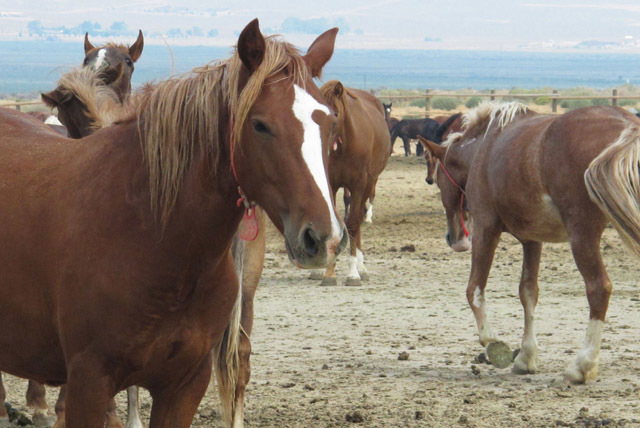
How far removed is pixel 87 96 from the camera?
4961 mm

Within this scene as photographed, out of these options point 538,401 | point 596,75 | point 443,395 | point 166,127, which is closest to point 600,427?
point 538,401

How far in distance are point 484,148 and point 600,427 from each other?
8.02 ft

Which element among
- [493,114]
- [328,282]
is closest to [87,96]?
[493,114]

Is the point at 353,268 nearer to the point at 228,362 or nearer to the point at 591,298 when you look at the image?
the point at 591,298

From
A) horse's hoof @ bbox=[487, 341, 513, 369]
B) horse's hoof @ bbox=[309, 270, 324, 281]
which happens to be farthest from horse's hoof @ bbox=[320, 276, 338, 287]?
horse's hoof @ bbox=[487, 341, 513, 369]

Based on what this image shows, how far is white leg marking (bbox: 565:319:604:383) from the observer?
5281mm

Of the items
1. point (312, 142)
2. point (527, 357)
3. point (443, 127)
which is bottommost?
point (527, 357)

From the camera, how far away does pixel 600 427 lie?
445cm

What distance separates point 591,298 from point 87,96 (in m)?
3.14

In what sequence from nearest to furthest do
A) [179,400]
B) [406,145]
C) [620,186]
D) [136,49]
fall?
[179,400], [620,186], [136,49], [406,145]

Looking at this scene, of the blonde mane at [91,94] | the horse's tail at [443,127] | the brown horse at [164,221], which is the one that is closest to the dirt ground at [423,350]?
the brown horse at [164,221]

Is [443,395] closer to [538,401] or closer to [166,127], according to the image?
[538,401]

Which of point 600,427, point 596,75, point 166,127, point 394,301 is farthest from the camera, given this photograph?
point 596,75

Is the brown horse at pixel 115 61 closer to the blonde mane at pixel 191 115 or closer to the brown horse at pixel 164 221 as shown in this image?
the brown horse at pixel 164 221
